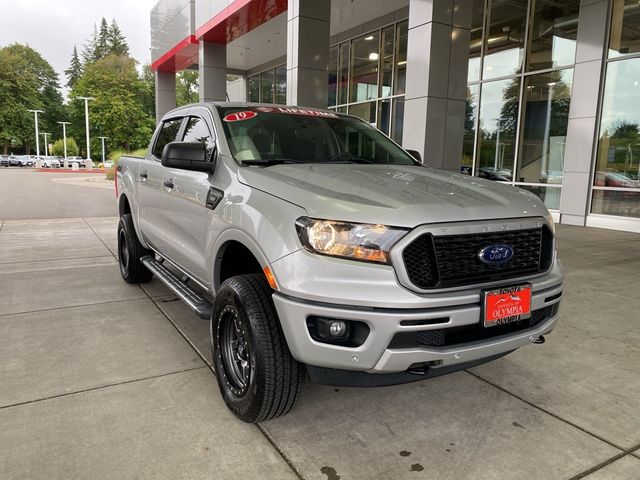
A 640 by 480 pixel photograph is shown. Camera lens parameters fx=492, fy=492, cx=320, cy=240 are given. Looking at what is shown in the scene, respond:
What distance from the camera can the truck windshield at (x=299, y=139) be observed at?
11.2 feet

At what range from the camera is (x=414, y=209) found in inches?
92.5

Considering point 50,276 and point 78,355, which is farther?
point 50,276

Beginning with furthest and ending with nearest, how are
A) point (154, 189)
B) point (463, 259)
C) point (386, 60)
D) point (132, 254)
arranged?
point (386, 60) < point (132, 254) < point (154, 189) < point (463, 259)

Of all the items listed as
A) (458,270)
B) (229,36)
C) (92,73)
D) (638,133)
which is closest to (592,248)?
(638,133)

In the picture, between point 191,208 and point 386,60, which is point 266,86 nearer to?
point 386,60

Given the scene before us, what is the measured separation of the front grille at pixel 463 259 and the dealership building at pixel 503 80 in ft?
19.4

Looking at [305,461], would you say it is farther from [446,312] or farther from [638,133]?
[638,133]

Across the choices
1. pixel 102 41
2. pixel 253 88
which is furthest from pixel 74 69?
pixel 253 88

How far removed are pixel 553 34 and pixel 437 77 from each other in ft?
20.1

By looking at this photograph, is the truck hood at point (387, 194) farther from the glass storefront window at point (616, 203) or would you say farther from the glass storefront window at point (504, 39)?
the glass storefront window at point (504, 39)

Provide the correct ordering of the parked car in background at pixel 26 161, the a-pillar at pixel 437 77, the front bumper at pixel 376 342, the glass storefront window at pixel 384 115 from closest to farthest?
the front bumper at pixel 376 342 < the a-pillar at pixel 437 77 < the glass storefront window at pixel 384 115 < the parked car in background at pixel 26 161

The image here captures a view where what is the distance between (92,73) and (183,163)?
241ft

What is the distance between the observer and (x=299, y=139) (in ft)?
12.0

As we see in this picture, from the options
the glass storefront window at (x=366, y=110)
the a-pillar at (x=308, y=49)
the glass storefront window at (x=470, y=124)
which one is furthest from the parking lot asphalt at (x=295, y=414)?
the glass storefront window at (x=366, y=110)
